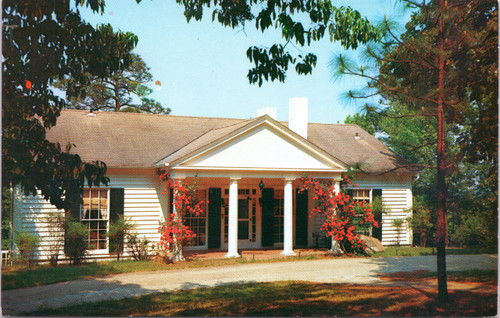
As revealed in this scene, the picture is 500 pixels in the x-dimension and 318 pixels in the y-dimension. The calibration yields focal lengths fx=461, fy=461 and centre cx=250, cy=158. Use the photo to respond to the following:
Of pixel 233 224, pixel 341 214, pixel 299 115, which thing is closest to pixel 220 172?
pixel 233 224

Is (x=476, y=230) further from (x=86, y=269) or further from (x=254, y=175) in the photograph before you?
(x=86, y=269)

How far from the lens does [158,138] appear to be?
43.5 feet

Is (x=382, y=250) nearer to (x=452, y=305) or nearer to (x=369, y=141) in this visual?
(x=369, y=141)

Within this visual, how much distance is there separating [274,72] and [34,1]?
3.18m

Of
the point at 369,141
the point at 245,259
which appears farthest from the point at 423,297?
the point at 369,141

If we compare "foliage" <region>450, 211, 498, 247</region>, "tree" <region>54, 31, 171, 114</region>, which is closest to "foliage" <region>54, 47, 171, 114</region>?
"tree" <region>54, 31, 171, 114</region>

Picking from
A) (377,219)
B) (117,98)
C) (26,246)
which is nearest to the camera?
(26,246)

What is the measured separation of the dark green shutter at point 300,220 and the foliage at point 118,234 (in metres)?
5.00

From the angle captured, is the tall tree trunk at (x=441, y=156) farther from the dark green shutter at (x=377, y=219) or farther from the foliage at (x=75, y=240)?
the foliage at (x=75, y=240)

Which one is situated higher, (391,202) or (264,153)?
(264,153)

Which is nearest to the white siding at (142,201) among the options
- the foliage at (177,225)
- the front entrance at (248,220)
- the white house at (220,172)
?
the white house at (220,172)

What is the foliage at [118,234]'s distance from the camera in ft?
37.1

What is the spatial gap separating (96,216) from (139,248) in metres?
1.34

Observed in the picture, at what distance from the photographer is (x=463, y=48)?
709 cm
